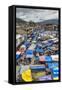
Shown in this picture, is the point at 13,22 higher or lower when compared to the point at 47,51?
higher

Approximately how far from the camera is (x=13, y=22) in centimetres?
332

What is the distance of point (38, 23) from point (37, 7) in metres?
0.15

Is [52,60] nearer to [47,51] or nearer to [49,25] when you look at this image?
[47,51]

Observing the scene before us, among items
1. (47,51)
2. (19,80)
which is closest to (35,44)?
(47,51)

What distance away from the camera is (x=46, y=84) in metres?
3.42

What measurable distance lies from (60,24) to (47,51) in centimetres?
29

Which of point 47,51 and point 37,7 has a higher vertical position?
point 37,7

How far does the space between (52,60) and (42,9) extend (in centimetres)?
49

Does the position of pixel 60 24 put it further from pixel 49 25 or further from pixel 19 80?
pixel 19 80
